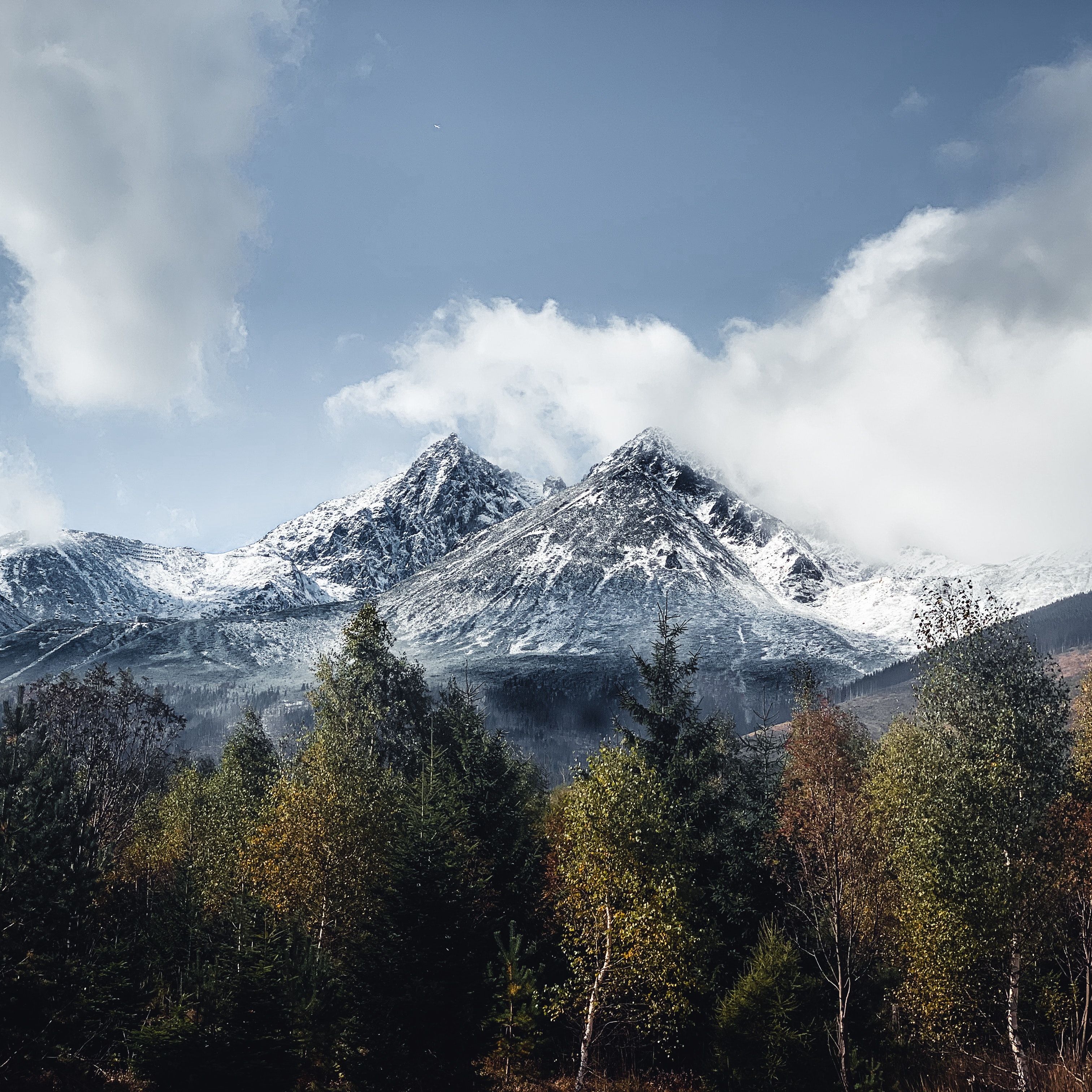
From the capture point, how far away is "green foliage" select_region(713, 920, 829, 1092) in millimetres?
28625

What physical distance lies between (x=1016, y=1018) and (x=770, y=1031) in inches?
363

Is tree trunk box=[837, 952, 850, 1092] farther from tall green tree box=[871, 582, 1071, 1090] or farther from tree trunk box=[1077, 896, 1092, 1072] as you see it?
tree trunk box=[1077, 896, 1092, 1072]

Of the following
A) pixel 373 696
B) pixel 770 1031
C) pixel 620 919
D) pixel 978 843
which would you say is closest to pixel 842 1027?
pixel 770 1031

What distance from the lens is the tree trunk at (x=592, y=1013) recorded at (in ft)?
91.5

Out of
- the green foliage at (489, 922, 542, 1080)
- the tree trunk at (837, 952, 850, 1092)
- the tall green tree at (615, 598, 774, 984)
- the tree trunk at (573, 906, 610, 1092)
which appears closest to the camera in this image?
the tree trunk at (837, 952, 850, 1092)

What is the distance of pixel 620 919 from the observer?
28688mm

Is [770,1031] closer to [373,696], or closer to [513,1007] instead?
[513,1007]

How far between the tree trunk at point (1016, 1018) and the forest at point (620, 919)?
13 cm

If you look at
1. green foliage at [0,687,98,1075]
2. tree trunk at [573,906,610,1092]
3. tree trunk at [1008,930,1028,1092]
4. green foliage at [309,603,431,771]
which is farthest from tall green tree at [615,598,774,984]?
green foliage at [0,687,98,1075]

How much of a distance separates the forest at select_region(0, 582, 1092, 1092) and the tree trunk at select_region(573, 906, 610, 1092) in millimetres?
142

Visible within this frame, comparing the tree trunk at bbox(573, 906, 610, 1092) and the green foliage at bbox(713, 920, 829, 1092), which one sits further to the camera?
the green foliage at bbox(713, 920, 829, 1092)

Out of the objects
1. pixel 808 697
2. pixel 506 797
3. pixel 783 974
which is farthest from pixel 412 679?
pixel 783 974

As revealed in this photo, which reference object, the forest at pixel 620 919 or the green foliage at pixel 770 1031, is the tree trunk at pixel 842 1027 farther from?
the green foliage at pixel 770 1031

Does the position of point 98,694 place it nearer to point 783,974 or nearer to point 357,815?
point 357,815
